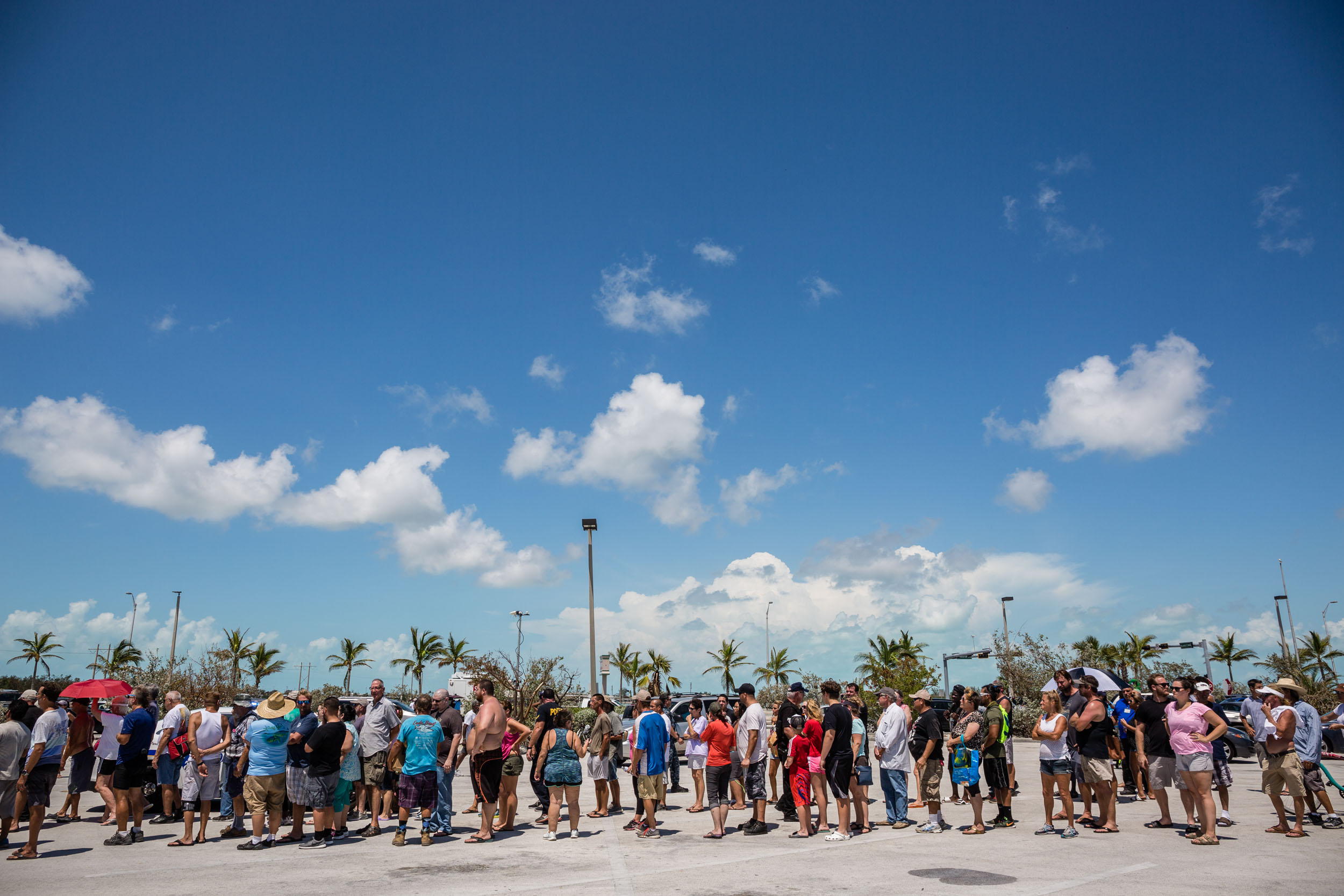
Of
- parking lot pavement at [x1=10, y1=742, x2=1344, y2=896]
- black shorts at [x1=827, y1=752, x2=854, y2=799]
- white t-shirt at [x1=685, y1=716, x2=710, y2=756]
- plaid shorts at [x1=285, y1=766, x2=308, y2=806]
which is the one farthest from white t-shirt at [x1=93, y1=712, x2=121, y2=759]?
black shorts at [x1=827, y1=752, x2=854, y2=799]

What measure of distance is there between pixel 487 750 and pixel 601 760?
7.67 ft

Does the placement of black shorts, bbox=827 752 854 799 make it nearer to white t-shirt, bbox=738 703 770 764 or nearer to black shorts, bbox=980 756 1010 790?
white t-shirt, bbox=738 703 770 764

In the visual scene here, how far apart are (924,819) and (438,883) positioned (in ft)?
21.8

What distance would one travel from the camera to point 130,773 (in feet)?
30.2

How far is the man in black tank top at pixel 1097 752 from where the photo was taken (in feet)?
30.6

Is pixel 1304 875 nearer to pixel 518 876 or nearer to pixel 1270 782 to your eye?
pixel 1270 782

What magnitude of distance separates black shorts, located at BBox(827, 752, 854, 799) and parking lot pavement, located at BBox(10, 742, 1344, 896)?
57cm

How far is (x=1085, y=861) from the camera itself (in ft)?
25.3

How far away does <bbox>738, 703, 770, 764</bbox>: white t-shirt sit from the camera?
10.4 meters

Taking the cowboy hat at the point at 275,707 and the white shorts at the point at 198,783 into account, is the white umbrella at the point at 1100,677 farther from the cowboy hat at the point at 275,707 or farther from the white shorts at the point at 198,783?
the white shorts at the point at 198,783

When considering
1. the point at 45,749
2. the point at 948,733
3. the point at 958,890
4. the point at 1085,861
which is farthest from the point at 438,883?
the point at 948,733

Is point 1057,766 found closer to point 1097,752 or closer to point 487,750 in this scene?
point 1097,752

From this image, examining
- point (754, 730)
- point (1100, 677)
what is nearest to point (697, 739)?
point (754, 730)

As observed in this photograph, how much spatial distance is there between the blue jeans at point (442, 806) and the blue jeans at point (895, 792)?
5.53 metres
